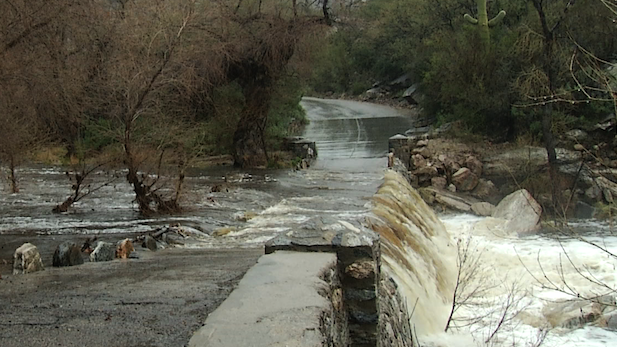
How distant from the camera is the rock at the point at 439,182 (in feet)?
69.0

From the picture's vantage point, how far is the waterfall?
8.02m

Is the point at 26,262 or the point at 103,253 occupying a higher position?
the point at 26,262

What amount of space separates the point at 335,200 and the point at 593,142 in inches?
511

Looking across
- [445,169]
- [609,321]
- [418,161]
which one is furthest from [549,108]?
[609,321]

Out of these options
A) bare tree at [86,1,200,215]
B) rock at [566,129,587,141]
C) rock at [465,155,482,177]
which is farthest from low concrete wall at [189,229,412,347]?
rock at [566,129,587,141]

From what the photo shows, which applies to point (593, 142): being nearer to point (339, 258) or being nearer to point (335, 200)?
point (335, 200)

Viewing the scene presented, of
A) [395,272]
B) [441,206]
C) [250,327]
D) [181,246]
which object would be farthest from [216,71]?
[250,327]

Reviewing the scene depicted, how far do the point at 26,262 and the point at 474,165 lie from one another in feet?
56.9

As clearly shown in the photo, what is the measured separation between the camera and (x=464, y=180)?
21.4m

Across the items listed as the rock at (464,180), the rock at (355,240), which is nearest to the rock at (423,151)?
the rock at (464,180)

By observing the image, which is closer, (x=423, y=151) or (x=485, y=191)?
(x=485, y=191)

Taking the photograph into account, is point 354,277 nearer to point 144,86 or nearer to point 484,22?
point 144,86

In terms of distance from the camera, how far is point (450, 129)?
25.3 meters

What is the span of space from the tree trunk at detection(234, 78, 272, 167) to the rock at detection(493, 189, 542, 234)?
7.97 m
